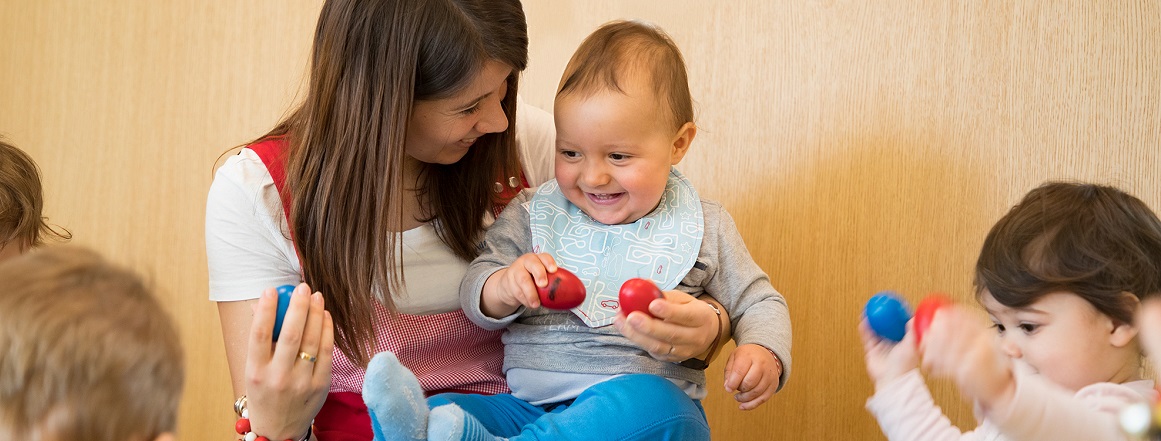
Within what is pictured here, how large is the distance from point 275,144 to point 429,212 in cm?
22

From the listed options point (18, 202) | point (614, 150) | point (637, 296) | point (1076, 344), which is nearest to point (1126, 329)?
point (1076, 344)

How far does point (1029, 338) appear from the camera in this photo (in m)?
1.09

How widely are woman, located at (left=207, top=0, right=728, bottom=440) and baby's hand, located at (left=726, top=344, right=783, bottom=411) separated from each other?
0.16ft

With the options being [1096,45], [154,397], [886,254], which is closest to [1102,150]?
[1096,45]

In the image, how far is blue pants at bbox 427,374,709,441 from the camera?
1.10 metres

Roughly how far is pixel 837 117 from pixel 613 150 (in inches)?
18.8

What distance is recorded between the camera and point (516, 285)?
1207 millimetres

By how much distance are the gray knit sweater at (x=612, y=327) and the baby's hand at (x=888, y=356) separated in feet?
0.84

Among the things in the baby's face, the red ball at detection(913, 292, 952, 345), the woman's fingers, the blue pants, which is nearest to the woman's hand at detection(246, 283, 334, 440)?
the woman's fingers

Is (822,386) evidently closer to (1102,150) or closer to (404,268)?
(1102,150)

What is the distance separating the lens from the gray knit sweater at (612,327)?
4.11 feet

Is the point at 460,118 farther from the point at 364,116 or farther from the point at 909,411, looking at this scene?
the point at 909,411

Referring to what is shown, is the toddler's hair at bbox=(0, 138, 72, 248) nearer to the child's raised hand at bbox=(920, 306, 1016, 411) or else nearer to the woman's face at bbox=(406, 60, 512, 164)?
the woman's face at bbox=(406, 60, 512, 164)

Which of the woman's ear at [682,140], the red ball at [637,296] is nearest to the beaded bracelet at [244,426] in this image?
the red ball at [637,296]
